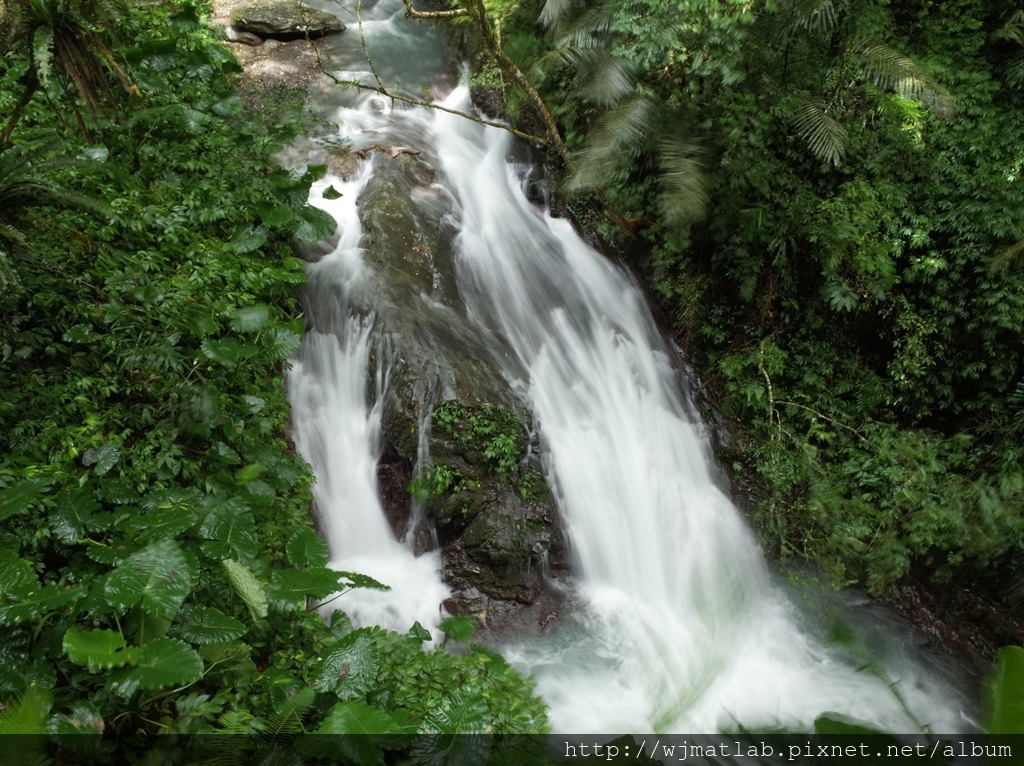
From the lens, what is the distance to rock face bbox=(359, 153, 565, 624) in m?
5.17

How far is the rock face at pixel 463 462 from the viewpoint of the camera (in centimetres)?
517

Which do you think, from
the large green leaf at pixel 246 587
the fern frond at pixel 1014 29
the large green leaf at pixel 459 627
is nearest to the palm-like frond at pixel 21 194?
the large green leaf at pixel 246 587

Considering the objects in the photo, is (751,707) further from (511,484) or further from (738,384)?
(738,384)

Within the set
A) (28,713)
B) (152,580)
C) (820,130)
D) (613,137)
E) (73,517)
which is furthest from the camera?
(613,137)

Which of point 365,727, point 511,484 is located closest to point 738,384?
point 511,484

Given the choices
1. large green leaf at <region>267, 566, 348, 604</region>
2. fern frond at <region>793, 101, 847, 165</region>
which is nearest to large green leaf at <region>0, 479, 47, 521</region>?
large green leaf at <region>267, 566, 348, 604</region>

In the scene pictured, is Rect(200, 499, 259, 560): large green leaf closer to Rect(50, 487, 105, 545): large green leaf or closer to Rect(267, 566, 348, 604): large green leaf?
Rect(267, 566, 348, 604): large green leaf

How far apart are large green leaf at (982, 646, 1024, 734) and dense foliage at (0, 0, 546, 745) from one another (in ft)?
6.01

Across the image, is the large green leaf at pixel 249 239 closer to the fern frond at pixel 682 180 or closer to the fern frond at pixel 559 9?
the fern frond at pixel 682 180

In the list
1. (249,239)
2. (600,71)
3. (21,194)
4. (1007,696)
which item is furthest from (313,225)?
(1007,696)

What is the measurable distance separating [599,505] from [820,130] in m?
4.30

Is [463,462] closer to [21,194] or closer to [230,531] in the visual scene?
[230,531]

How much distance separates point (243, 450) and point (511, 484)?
2282 millimetres

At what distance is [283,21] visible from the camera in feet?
33.0
